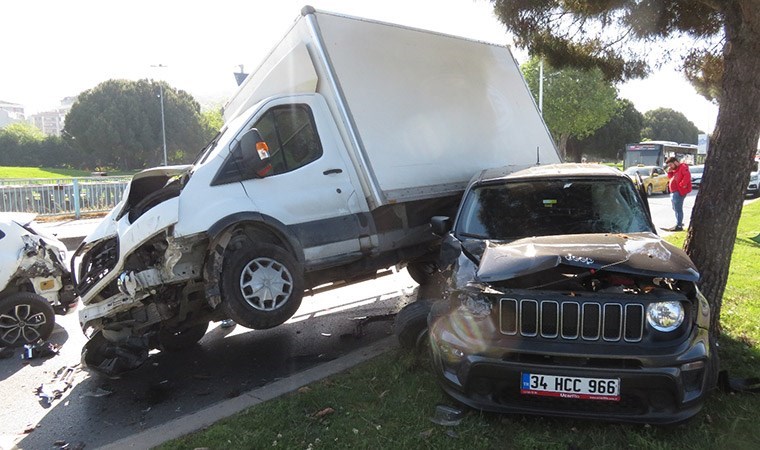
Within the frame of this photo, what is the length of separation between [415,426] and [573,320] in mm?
1197

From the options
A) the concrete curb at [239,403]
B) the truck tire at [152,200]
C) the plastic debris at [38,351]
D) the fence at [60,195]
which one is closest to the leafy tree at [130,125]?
the fence at [60,195]

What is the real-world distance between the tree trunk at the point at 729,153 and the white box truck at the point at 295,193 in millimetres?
2652

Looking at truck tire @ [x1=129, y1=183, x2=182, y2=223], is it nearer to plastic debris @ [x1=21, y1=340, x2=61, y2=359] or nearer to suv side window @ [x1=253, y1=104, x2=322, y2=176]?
suv side window @ [x1=253, y1=104, x2=322, y2=176]

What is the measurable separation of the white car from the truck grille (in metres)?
5.18

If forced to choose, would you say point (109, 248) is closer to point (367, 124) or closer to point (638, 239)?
point (367, 124)

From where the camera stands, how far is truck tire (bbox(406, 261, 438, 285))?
6875 mm

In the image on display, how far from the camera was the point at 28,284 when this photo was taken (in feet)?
19.2

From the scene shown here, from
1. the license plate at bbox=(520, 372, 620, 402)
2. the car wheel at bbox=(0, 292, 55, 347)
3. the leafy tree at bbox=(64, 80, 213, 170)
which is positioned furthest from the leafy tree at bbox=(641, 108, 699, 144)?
the license plate at bbox=(520, 372, 620, 402)

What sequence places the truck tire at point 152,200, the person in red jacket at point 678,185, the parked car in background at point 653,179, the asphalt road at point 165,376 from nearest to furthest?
1. the asphalt road at point 165,376
2. the truck tire at point 152,200
3. the person in red jacket at point 678,185
4. the parked car in background at point 653,179

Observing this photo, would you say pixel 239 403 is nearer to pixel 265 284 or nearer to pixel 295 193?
pixel 265 284

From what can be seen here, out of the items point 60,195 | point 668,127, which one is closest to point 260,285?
point 60,195

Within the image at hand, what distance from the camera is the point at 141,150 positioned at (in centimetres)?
5912

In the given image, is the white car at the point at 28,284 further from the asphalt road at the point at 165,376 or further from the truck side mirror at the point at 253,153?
the truck side mirror at the point at 253,153

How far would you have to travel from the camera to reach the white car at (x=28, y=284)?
5.64 meters
